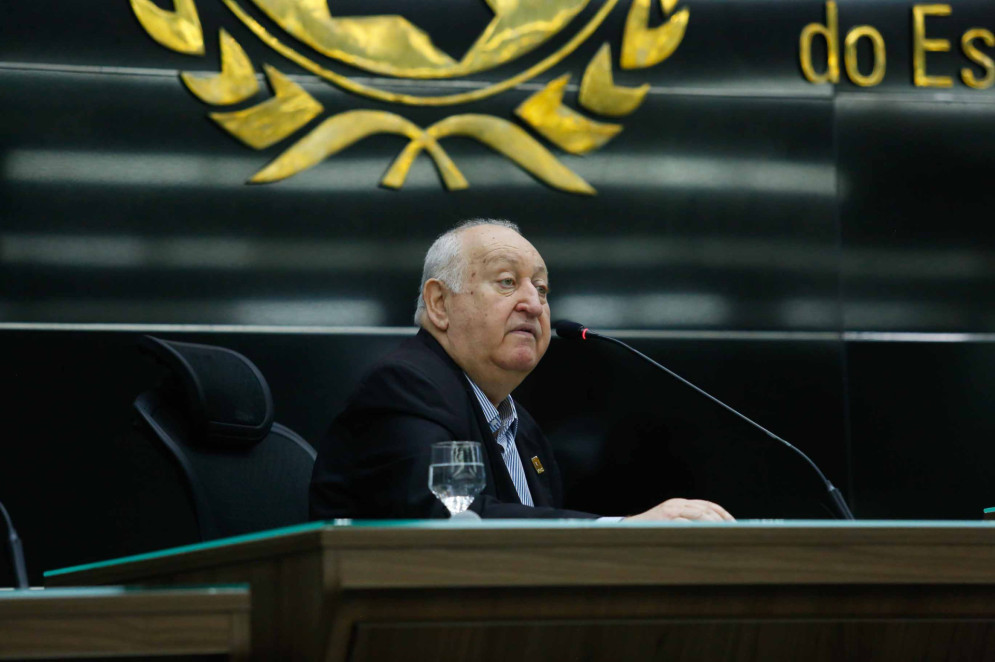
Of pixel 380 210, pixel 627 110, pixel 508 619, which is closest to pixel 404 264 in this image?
pixel 380 210

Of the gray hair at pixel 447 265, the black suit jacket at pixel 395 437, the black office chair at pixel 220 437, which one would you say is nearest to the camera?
the black suit jacket at pixel 395 437

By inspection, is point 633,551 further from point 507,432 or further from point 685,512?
point 507,432

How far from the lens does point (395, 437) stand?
6.72 feet

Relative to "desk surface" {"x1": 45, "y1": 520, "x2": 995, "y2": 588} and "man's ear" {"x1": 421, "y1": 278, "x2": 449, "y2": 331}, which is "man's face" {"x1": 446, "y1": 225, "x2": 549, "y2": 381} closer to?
"man's ear" {"x1": 421, "y1": 278, "x2": 449, "y2": 331}

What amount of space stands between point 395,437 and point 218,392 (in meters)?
0.38

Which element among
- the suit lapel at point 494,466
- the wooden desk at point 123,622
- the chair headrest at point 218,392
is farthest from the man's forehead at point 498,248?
the wooden desk at point 123,622

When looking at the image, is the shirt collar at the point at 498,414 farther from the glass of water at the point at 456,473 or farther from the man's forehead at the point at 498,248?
the glass of water at the point at 456,473

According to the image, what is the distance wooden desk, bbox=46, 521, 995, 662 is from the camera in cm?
117

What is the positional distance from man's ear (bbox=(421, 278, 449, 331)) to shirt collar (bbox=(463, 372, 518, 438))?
0.13 m

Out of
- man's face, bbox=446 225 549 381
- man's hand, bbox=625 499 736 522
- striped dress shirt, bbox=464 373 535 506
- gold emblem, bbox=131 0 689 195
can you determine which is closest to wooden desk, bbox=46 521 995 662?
man's hand, bbox=625 499 736 522

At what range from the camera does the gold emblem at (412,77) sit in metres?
3.25

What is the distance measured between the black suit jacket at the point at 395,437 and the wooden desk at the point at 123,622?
69 centimetres

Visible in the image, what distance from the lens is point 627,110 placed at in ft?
11.5

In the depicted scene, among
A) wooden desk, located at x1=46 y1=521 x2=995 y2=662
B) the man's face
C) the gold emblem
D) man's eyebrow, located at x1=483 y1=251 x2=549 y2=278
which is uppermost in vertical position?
the gold emblem
